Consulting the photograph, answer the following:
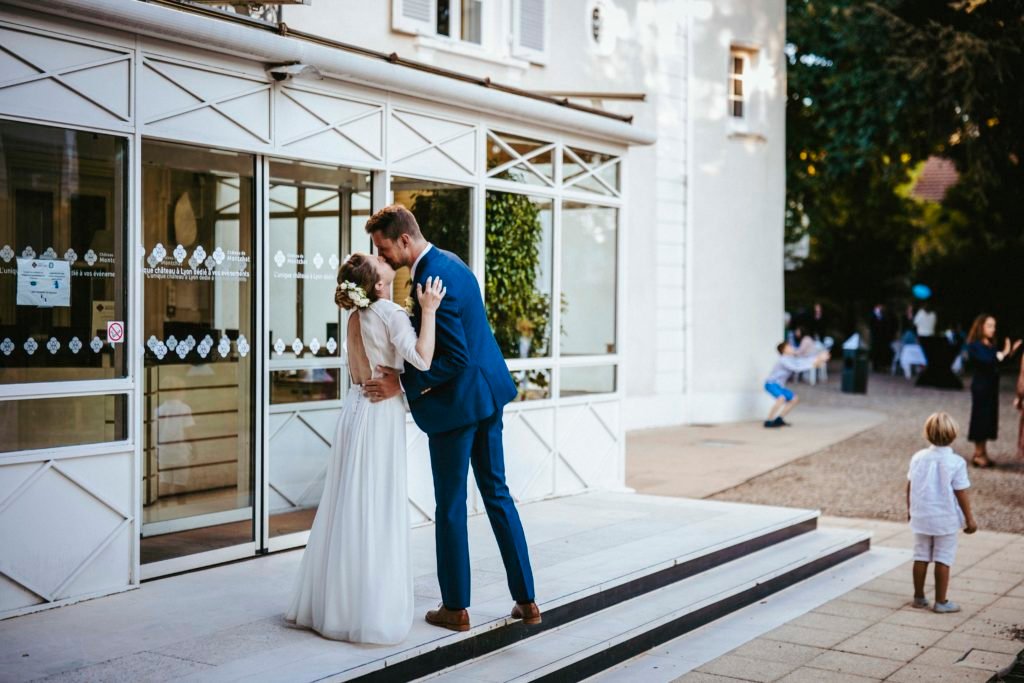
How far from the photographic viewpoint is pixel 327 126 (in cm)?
754

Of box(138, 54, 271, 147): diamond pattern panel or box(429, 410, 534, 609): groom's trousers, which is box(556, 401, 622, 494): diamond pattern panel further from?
box(429, 410, 534, 609): groom's trousers

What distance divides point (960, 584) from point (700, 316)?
1003cm

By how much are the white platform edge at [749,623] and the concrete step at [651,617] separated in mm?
56

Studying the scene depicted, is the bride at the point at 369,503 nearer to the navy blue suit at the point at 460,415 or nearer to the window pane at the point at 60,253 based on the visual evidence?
the navy blue suit at the point at 460,415

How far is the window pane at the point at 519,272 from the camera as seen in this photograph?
924 centimetres

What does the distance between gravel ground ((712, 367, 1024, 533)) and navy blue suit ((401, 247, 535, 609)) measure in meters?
6.05

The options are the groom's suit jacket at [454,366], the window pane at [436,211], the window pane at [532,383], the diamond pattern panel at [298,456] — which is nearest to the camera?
the groom's suit jacket at [454,366]

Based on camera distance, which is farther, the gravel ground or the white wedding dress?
the gravel ground

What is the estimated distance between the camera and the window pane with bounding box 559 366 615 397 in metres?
9.93

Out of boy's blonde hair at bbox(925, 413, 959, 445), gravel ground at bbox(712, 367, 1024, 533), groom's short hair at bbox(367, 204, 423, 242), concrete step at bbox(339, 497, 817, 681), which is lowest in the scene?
gravel ground at bbox(712, 367, 1024, 533)

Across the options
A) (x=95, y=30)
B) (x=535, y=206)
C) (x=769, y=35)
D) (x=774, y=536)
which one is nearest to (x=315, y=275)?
(x=535, y=206)

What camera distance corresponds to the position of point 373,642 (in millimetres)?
5301

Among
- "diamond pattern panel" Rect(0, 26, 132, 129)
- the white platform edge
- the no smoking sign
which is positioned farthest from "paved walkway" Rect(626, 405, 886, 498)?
"diamond pattern panel" Rect(0, 26, 132, 129)

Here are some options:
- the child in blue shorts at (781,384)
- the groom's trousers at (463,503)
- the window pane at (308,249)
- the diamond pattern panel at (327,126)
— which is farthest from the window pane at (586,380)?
the child in blue shorts at (781,384)
